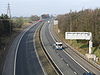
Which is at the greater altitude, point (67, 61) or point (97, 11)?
point (97, 11)

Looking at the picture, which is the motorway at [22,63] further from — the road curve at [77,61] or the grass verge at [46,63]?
the road curve at [77,61]

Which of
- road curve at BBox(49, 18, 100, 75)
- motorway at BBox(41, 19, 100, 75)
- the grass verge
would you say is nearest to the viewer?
the grass verge

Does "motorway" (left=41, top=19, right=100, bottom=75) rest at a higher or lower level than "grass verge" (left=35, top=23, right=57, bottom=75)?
lower

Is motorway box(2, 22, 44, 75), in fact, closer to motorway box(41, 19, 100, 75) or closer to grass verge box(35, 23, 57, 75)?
grass verge box(35, 23, 57, 75)

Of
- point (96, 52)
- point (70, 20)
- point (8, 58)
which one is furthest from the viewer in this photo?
point (70, 20)

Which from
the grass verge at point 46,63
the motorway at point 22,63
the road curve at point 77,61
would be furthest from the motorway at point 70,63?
the motorway at point 22,63

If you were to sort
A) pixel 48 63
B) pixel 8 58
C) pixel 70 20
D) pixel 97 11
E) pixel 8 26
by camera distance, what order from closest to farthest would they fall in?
pixel 48 63 < pixel 8 58 < pixel 97 11 < pixel 70 20 < pixel 8 26

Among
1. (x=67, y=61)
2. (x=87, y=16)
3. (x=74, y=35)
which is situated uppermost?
(x=87, y=16)

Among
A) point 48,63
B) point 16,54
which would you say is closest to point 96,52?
point 48,63

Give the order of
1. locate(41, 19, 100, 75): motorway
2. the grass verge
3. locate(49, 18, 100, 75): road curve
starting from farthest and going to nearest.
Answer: locate(49, 18, 100, 75): road curve
locate(41, 19, 100, 75): motorway
the grass verge

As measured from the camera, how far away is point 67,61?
177 ft

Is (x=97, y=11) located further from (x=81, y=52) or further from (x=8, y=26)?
(x=8, y=26)

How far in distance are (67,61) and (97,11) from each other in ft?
67.4

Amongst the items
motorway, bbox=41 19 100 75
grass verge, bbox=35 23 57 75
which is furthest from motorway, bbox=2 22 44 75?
motorway, bbox=41 19 100 75
